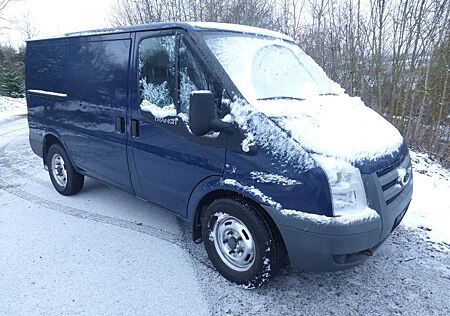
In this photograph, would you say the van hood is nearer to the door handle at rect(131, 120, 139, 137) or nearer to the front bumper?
the front bumper

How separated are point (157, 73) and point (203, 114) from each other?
99 cm

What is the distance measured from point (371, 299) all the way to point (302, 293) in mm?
550

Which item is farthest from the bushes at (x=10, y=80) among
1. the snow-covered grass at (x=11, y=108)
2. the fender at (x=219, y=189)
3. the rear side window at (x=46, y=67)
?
the fender at (x=219, y=189)

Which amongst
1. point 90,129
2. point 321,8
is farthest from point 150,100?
point 321,8

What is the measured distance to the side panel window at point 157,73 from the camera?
3070mm

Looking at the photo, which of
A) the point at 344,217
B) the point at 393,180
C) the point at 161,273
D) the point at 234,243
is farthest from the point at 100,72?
the point at 393,180

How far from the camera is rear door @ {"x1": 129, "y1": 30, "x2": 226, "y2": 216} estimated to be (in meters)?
2.87

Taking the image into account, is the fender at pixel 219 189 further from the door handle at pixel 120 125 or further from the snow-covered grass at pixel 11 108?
the snow-covered grass at pixel 11 108

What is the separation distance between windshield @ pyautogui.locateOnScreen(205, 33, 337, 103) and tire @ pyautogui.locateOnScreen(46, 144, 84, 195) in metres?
2.98

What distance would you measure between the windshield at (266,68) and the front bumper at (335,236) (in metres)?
1.03

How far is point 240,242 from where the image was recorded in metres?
2.82

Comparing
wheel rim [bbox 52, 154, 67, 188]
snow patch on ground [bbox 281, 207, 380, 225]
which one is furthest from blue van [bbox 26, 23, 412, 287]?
wheel rim [bbox 52, 154, 67, 188]

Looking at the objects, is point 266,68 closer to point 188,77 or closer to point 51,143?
point 188,77

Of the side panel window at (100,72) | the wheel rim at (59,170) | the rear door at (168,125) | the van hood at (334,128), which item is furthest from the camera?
the wheel rim at (59,170)
